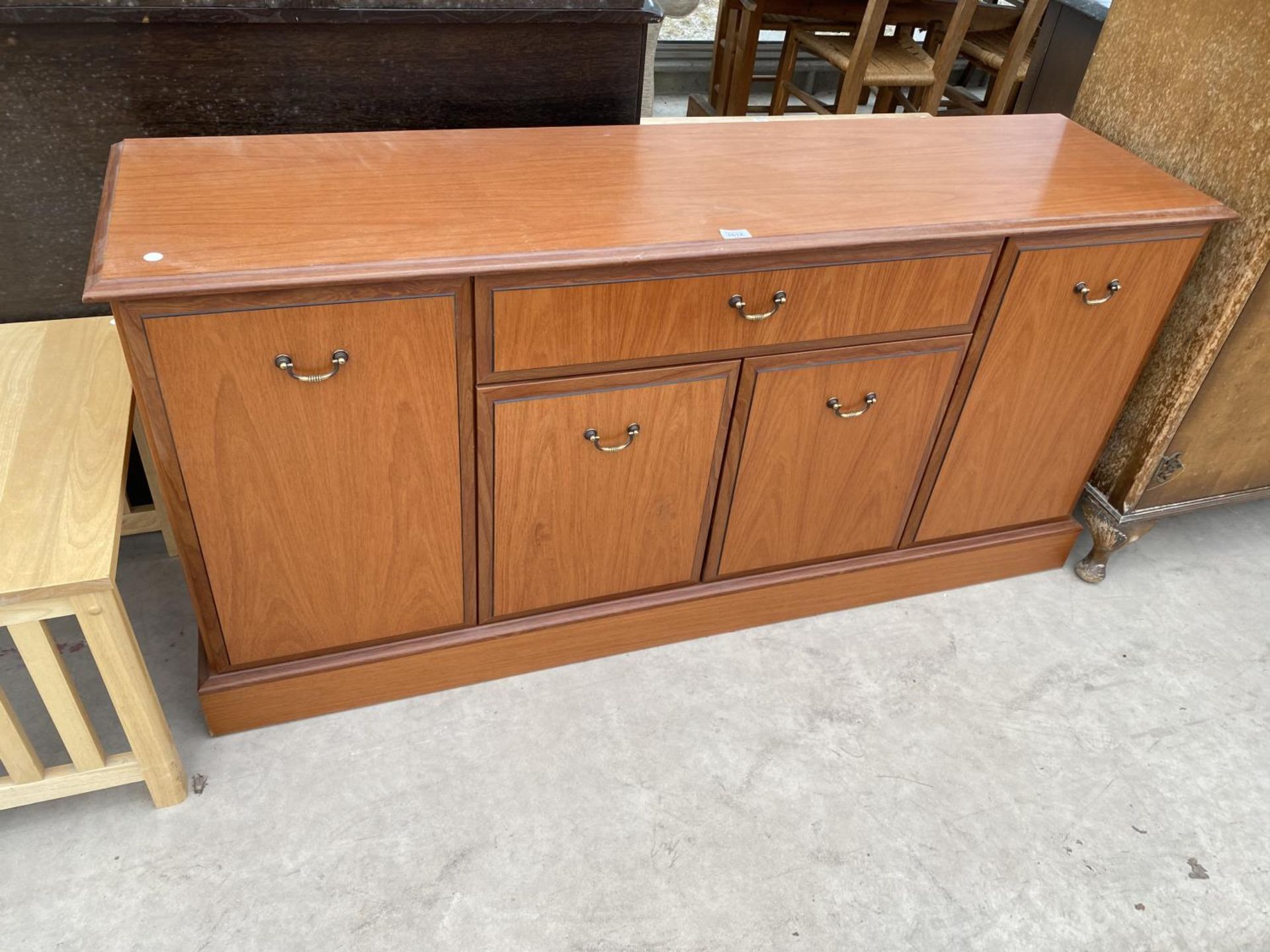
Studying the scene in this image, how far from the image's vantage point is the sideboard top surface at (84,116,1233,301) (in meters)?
1.24

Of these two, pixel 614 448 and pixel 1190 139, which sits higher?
pixel 1190 139

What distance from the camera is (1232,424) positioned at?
1.95 m

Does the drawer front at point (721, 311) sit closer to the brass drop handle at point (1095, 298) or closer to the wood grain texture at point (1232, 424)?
the brass drop handle at point (1095, 298)

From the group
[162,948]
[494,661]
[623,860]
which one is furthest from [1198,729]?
[162,948]

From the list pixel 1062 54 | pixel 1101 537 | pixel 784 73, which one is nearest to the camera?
pixel 1101 537

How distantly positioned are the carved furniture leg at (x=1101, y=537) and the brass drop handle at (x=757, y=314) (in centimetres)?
102

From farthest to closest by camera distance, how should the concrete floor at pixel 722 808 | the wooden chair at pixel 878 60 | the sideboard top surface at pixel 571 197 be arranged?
the wooden chair at pixel 878 60, the concrete floor at pixel 722 808, the sideboard top surface at pixel 571 197

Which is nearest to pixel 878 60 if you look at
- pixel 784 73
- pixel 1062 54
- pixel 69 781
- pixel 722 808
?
pixel 784 73

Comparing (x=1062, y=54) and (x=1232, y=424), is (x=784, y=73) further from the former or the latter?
(x=1232, y=424)

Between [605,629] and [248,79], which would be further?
[605,629]

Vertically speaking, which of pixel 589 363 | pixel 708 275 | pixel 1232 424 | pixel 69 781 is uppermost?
pixel 708 275

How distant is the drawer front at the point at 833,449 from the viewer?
5.26ft

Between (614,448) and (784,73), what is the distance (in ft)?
8.74

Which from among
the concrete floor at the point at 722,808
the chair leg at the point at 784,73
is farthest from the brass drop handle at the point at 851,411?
the chair leg at the point at 784,73
